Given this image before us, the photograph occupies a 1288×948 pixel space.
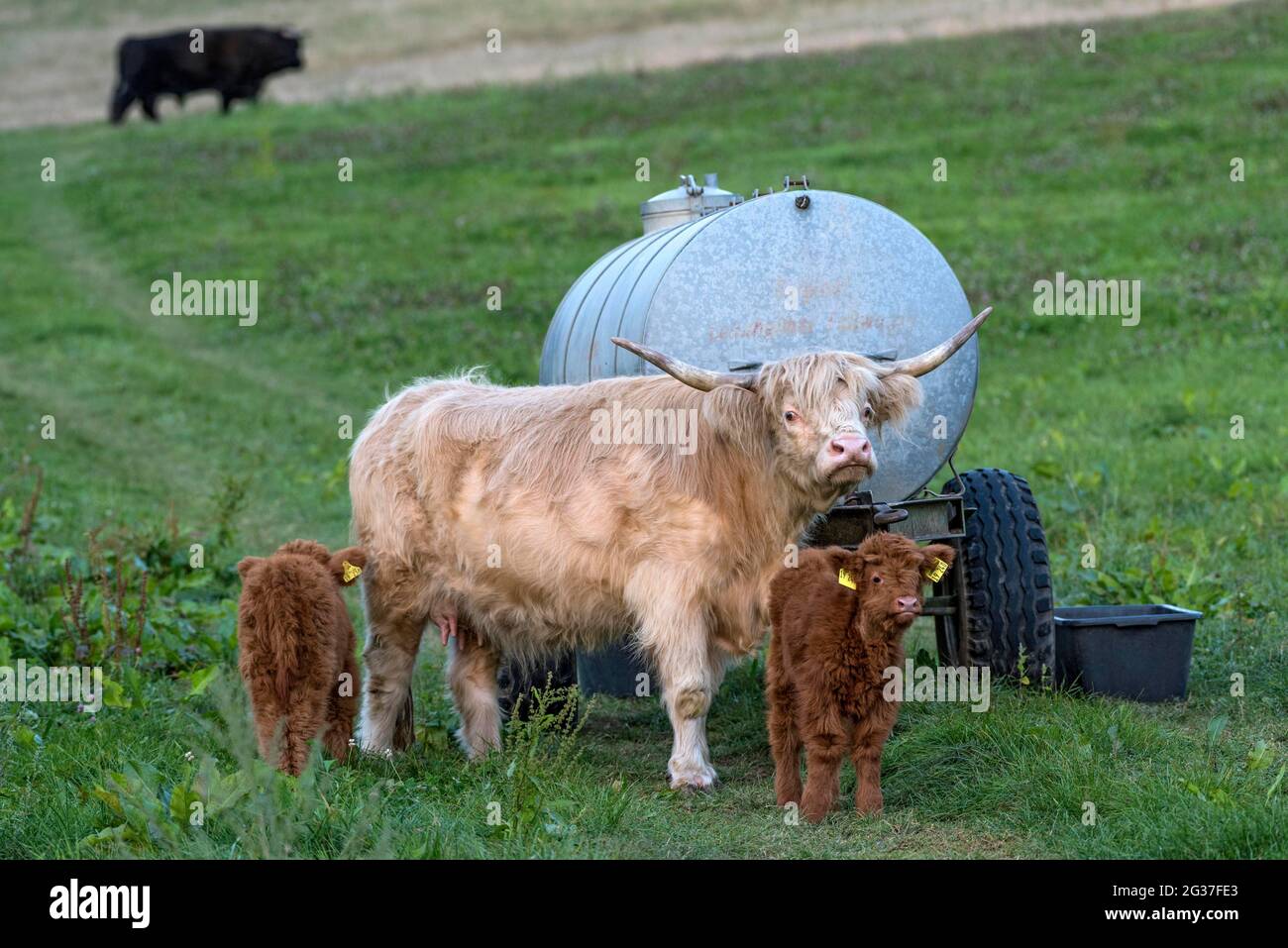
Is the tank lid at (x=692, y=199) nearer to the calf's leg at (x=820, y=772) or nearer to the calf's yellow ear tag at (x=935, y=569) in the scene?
the calf's yellow ear tag at (x=935, y=569)

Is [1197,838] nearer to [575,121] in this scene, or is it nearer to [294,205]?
[294,205]

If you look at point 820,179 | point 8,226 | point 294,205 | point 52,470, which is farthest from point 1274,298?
point 8,226

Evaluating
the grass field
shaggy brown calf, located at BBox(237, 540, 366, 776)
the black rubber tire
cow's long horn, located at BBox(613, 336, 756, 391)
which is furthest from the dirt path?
shaggy brown calf, located at BBox(237, 540, 366, 776)

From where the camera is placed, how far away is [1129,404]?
556 inches

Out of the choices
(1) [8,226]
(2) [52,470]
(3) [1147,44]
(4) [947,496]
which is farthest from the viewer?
(3) [1147,44]

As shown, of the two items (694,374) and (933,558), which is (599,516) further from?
(933,558)

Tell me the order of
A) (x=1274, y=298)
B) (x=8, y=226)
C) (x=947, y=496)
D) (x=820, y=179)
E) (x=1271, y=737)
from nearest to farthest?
(x=1271, y=737)
(x=947, y=496)
(x=1274, y=298)
(x=820, y=179)
(x=8, y=226)

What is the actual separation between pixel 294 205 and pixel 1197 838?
2507cm

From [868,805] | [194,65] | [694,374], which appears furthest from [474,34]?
[868,805]

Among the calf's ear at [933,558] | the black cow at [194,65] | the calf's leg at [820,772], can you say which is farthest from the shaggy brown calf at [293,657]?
the black cow at [194,65]

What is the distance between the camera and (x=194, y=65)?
130ft

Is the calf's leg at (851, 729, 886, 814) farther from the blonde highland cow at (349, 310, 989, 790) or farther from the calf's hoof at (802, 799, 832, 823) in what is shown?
the blonde highland cow at (349, 310, 989, 790)

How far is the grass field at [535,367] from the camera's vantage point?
19.3 feet

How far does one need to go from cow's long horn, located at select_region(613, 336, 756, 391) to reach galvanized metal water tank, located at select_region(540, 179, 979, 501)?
0.40m
